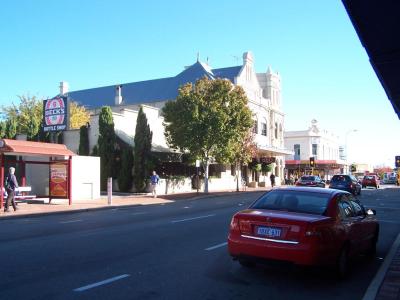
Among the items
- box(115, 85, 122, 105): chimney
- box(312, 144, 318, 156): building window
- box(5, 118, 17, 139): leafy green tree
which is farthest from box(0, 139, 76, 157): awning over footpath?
box(312, 144, 318, 156): building window

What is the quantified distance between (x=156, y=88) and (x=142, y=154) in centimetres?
2317

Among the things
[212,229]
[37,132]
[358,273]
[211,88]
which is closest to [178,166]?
[211,88]

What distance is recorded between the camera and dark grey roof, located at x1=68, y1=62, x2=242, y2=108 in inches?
2169

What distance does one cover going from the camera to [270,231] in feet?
25.0

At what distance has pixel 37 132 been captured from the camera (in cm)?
4194

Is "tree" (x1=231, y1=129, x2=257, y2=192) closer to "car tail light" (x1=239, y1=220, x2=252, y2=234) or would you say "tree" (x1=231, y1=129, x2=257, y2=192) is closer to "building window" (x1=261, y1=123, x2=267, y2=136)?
"building window" (x1=261, y1=123, x2=267, y2=136)

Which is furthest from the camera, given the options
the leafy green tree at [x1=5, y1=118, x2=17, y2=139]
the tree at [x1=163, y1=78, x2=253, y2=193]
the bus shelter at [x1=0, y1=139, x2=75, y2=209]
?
the leafy green tree at [x1=5, y1=118, x2=17, y2=139]

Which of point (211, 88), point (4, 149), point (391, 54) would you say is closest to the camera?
point (391, 54)

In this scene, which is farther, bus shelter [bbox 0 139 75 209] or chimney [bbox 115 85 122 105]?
chimney [bbox 115 85 122 105]

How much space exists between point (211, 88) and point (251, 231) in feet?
95.4

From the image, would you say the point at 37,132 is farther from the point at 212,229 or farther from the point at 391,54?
the point at 391,54

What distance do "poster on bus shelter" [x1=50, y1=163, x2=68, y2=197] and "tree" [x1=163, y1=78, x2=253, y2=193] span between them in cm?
1163

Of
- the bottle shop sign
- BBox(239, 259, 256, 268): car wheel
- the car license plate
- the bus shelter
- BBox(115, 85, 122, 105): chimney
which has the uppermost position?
BBox(115, 85, 122, 105): chimney

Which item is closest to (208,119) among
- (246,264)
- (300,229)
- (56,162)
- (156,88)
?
(56,162)
